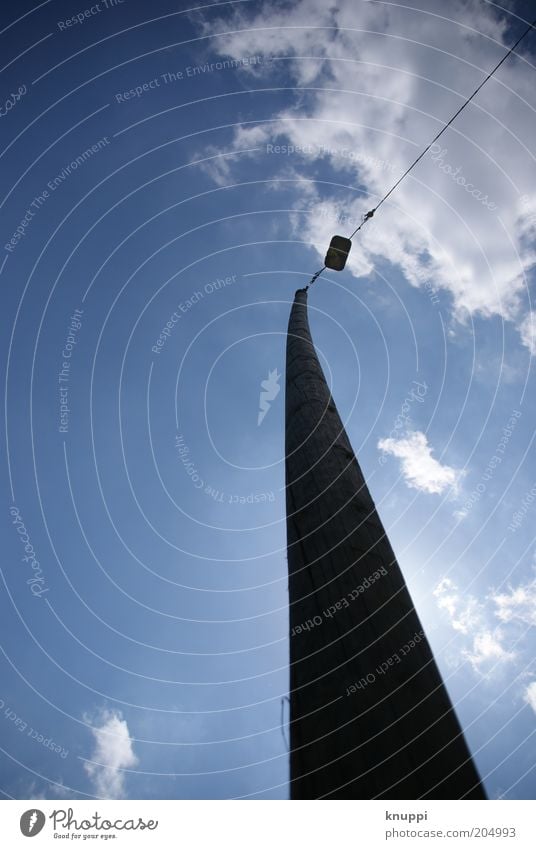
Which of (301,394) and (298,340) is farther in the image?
(298,340)

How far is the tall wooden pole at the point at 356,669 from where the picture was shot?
6.37 feet

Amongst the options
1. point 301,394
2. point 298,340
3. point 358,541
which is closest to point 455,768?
point 358,541

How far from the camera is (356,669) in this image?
7.15 feet

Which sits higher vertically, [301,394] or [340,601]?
[301,394]

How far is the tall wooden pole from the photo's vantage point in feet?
6.37

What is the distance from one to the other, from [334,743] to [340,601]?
625 mm

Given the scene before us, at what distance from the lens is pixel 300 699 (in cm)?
232

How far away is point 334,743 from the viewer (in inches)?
81.0

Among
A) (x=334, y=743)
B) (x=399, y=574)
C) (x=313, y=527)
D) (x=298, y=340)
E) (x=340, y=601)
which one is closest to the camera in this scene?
(x=334, y=743)
